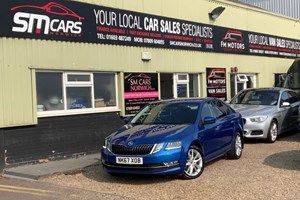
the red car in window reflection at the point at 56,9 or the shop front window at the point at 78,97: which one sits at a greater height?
the red car in window reflection at the point at 56,9

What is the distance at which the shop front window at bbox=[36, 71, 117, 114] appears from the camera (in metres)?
10.9

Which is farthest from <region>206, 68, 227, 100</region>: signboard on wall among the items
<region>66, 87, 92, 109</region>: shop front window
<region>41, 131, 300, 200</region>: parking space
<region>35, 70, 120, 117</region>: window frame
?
<region>41, 131, 300, 200</region>: parking space

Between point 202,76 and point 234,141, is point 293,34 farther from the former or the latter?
point 234,141

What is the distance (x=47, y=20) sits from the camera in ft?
35.3

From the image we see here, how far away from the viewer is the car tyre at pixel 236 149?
9.96m

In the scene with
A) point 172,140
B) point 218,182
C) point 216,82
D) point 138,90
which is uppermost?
point 216,82

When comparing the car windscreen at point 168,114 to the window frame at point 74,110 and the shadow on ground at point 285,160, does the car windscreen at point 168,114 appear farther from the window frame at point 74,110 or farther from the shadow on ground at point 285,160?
the window frame at point 74,110

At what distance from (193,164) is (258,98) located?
21.2ft

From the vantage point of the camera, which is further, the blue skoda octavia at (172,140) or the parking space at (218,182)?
the blue skoda octavia at (172,140)

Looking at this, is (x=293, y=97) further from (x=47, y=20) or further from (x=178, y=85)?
(x=47, y=20)

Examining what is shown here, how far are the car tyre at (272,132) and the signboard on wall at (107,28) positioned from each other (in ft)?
13.6

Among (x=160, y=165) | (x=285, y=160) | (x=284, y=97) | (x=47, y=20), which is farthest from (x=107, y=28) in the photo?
(x=284, y=97)

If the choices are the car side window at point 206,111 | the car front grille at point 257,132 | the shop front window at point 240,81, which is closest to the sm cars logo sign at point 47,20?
the car side window at point 206,111

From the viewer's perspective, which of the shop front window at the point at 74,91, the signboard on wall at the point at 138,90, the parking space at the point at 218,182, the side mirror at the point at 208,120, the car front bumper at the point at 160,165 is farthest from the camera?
the signboard on wall at the point at 138,90
